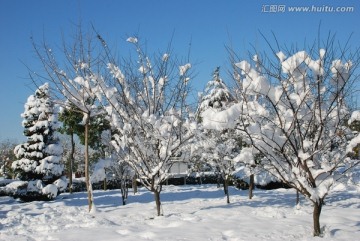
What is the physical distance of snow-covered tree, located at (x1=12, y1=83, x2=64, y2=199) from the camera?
18.7 meters

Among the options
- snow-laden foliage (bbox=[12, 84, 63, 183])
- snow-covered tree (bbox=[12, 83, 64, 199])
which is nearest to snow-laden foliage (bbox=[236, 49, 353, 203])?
snow-covered tree (bbox=[12, 83, 64, 199])

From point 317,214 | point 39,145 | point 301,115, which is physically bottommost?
point 317,214

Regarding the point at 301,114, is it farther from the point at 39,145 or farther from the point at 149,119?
the point at 39,145

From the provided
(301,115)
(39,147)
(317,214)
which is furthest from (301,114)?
(39,147)

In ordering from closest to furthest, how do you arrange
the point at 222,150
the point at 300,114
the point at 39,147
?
1. the point at 300,114
2. the point at 222,150
3. the point at 39,147

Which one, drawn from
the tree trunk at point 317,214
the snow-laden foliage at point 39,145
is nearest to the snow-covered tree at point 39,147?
the snow-laden foliage at point 39,145

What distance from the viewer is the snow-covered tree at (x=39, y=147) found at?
1870cm

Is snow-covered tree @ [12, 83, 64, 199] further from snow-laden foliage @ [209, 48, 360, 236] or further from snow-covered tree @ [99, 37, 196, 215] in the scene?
snow-laden foliage @ [209, 48, 360, 236]

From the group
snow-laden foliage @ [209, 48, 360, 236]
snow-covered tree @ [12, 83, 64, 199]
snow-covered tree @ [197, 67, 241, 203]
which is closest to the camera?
snow-laden foliage @ [209, 48, 360, 236]

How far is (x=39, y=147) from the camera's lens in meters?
18.9

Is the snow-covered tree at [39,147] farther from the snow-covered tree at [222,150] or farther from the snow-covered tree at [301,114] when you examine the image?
the snow-covered tree at [301,114]

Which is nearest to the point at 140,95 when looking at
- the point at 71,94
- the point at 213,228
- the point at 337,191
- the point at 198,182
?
the point at 71,94

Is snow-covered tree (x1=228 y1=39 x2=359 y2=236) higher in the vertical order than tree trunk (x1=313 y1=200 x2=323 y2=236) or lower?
higher

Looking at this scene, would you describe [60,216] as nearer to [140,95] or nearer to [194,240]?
[140,95]
